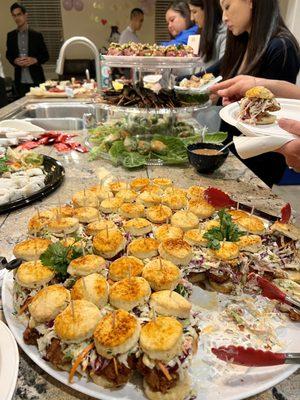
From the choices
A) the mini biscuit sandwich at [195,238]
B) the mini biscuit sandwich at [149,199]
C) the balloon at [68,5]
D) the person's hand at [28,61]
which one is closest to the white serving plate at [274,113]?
the mini biscuit sandwich at [149,199]

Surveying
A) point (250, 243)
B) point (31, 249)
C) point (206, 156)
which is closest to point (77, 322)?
point (31, 249)

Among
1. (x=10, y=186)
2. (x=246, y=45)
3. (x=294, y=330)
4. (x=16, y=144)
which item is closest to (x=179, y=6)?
(x=246, y=45)

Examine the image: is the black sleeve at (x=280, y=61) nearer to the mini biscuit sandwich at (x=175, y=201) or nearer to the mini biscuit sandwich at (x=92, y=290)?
the mini biscuit sandwich at (x=175, y=201)

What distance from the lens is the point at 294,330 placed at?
1151 mm

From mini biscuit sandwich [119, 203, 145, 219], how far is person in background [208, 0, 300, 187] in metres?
1.51

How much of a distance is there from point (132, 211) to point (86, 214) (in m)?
0.22

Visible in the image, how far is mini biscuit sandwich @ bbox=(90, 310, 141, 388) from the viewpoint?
933mm

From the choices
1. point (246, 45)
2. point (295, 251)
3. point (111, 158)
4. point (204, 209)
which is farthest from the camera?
point (246, 45)

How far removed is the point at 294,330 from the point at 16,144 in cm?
269

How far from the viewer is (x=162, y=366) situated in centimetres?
91

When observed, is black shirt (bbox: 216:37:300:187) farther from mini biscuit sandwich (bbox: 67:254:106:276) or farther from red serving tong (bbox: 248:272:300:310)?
mini biscuit sandwich (bbox: 67:254:106:276)

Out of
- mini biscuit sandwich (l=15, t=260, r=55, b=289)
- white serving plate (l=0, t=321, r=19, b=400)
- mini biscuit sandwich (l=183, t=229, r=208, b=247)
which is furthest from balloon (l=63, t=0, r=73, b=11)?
white serving plate (l=0, t=321, r=19, b=400)

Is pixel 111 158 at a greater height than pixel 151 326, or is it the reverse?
pixel 151 326

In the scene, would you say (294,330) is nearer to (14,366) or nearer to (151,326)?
(151,326)
